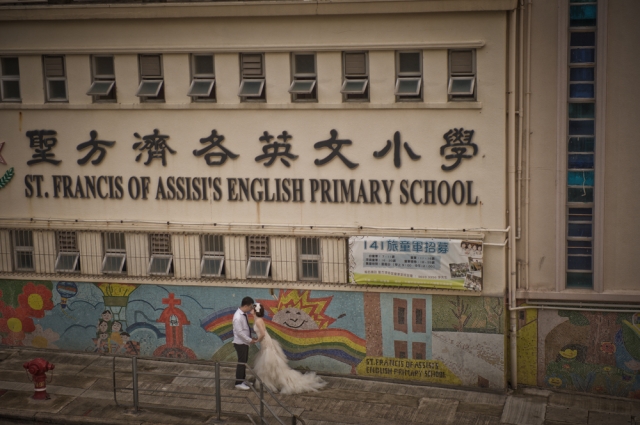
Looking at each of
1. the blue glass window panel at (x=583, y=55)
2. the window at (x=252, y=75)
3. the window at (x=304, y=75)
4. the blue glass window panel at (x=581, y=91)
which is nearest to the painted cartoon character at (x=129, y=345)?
the window at (x=252, y=75)

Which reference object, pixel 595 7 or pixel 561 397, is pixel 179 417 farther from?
pixel 595 7

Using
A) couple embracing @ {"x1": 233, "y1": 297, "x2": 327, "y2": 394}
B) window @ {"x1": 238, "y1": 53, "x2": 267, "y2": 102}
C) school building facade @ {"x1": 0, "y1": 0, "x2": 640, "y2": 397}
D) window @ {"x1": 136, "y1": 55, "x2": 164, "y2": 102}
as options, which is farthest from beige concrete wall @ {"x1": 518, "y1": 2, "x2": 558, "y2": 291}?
window @ {"x1": 136, "y1": 55, "x2": 164, "y2": 102}

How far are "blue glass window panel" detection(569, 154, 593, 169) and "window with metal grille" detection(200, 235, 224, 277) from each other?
23.7 ft

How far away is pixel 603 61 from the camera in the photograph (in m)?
16.5

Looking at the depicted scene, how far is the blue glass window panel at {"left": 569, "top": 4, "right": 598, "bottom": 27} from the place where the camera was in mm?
16578

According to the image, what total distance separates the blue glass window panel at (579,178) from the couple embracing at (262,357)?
6410 millimetres

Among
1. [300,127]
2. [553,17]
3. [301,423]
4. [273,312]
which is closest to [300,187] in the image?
[300,127]

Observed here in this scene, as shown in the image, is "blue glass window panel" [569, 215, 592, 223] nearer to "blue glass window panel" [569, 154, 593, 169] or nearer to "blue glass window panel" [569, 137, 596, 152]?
"blue glass window panel" [569, 154, 593, 169]

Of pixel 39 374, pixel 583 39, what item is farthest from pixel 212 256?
pixel 583 39

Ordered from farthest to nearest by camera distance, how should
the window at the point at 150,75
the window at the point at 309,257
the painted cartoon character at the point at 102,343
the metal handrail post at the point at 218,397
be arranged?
the painted cartoon character at the point at 102,343 < the window at the point at 150,75 < the window at the point at 309,257 < the metal handrail post at the point at 218,397

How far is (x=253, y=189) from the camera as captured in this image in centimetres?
1841

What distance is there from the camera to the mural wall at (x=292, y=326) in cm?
1753

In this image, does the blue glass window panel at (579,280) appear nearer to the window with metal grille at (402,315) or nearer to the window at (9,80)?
the window with metal grille at (402,315)

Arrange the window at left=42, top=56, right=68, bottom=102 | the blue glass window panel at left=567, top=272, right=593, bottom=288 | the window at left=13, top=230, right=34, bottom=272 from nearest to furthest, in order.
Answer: the blue glass window panel at left=567, top=272, right=593, bottom=288 → the window at left=42, top=56, right=68, bottom=102 → the window at left=13, top=230, right=34, bottom=272
